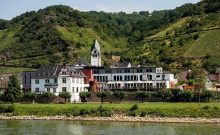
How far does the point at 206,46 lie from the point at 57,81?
59722 millimetres

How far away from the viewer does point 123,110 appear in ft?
230

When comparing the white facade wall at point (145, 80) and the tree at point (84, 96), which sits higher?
the white facade wall at point (145, 80)

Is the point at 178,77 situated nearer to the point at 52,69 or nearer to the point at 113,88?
the point at 113,88

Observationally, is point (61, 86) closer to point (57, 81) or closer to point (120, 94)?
point (57, 81)

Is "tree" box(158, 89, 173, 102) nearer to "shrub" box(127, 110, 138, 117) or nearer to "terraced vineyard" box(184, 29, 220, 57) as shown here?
"shrub" box(127, 110, 138, 117)

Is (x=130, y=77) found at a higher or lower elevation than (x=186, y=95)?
higher

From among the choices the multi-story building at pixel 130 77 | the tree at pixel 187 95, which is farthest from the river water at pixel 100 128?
the multi-story building at pixel 130 77

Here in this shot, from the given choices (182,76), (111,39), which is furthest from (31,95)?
(111,39)

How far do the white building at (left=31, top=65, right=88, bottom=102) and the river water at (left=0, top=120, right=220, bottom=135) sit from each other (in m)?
22.7

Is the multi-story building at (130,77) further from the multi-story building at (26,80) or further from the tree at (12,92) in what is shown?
the tree at (12,92)

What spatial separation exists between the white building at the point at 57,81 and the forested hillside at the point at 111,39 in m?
34.1

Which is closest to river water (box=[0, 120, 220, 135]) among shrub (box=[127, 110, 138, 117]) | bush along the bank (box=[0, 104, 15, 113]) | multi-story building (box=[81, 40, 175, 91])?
shrub (box=[127, 110, 138, 117])

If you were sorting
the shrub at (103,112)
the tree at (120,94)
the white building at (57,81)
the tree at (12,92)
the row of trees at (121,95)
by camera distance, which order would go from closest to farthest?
the shrub at (103,112)
the row of trees at (121,95)
the tree at (12,92)
the tree at (120,94)
the white building at (57,81)

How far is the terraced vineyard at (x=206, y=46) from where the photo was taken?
134750 mm
